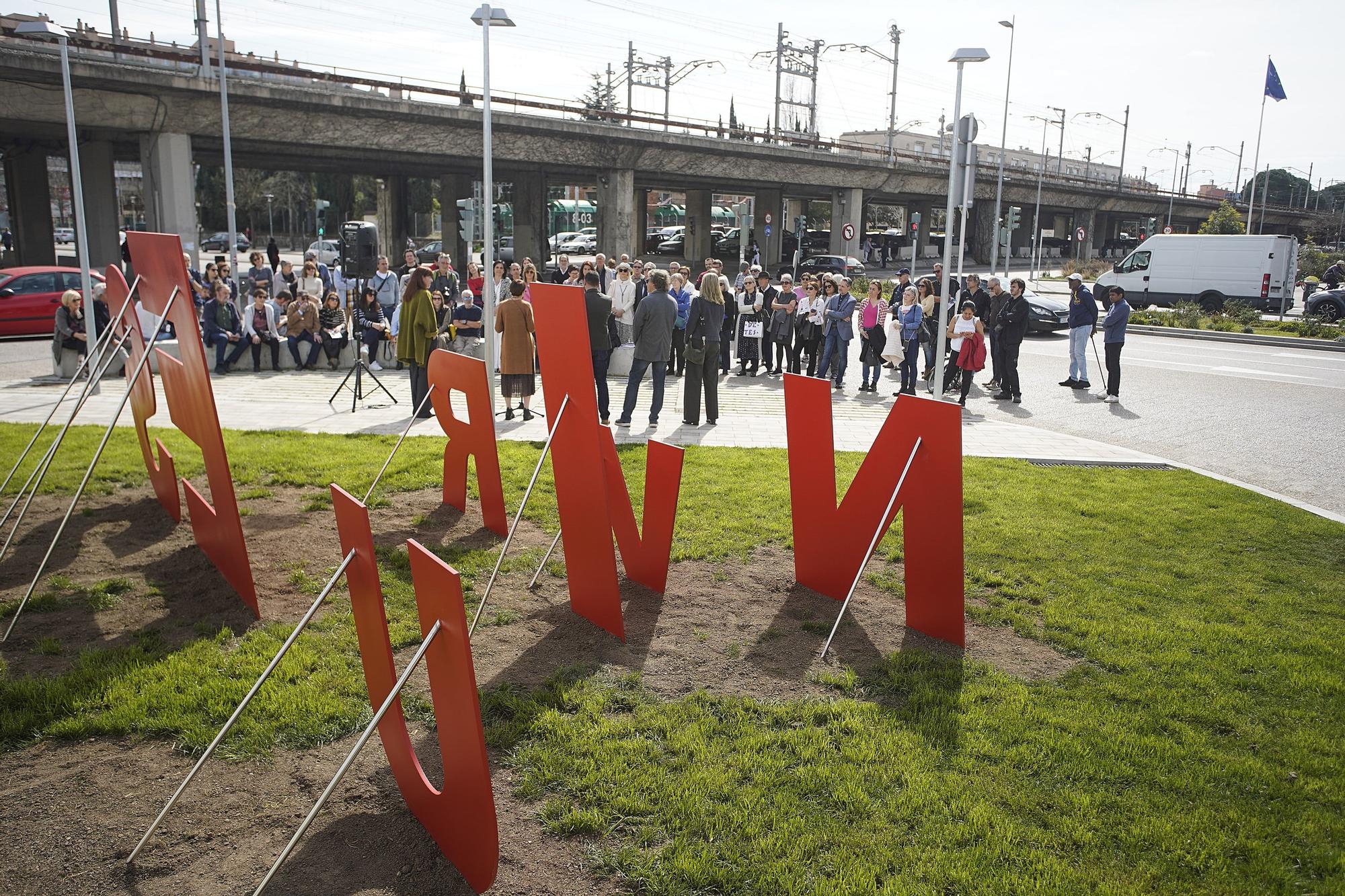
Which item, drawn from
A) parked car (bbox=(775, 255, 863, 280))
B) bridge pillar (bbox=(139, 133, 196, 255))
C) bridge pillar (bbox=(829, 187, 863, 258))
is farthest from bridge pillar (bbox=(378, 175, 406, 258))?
bridge pillar (bbox=(829, 187, 863, 258))

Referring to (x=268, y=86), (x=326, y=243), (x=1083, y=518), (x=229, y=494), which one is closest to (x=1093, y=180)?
(x=326, y=243)

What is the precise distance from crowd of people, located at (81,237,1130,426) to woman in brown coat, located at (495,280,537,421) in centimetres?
2

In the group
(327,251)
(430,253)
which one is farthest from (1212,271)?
(327,251)

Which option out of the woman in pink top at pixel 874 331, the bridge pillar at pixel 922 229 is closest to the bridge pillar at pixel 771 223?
the bridge pillar at pixel 922 229

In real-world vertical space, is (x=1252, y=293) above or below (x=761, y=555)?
above

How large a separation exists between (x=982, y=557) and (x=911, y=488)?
2.06 m

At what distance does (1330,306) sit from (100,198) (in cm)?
3953

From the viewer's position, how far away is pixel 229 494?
615cm

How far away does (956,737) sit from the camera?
16.1 ft

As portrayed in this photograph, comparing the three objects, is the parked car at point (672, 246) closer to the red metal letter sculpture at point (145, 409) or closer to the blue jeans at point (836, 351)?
the blue jeans at point (836, 351)

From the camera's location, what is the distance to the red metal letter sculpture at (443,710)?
369 centimetres

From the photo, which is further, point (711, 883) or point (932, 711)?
point (932, 711)

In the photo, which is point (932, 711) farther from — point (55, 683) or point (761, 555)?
point (55, 683)

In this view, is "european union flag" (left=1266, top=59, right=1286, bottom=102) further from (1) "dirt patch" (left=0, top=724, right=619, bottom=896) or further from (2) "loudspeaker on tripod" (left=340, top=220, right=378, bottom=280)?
(1) "dirt patch" (left=0, top=724, right=619, bottom=896)
